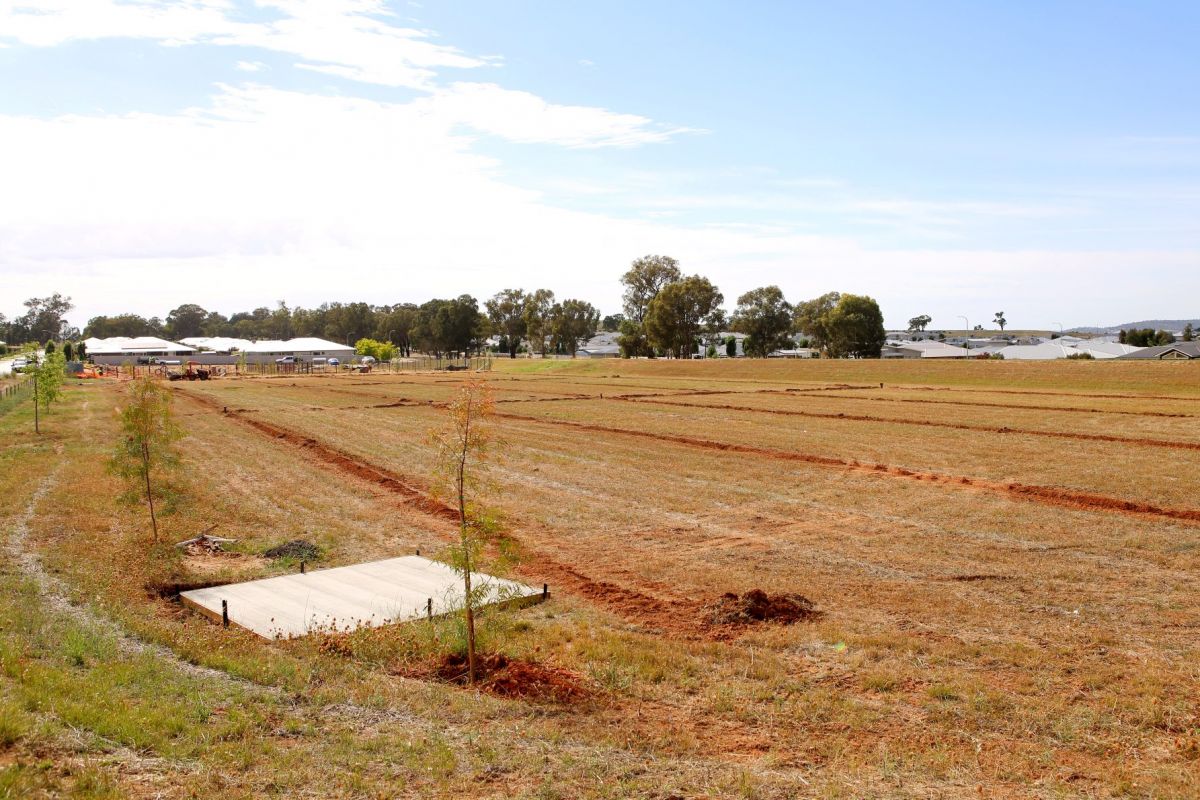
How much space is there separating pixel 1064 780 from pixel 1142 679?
120 inches

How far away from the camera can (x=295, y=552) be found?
15.9 m

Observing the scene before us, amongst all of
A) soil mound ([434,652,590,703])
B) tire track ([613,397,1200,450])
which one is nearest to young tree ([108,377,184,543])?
soil mound ([434,652,590,703])

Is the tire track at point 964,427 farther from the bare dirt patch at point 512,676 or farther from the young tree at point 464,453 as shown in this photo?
the young tree at point 464,453

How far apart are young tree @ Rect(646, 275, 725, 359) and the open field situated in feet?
351

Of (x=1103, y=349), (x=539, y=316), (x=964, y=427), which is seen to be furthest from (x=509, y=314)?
(x=964, y=427)

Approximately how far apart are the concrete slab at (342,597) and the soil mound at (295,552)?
1.20 metres

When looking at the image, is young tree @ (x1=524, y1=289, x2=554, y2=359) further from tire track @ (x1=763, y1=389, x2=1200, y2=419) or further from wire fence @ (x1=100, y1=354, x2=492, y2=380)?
tire track @ (x1=763, y1=389, x2=1200, y2=419)

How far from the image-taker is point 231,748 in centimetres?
753

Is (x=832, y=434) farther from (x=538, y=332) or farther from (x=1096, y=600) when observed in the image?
(x=538, y=332)

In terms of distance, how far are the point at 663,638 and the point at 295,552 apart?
763 centimetres

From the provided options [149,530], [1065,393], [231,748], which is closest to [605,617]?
[231,748]

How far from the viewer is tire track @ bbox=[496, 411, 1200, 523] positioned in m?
19.5

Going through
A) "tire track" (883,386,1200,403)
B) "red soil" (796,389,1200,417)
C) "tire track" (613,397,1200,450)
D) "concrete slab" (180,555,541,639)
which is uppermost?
"tire track" (883,386,1200,403)

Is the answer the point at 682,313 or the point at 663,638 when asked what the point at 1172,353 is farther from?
the point at 663,638
